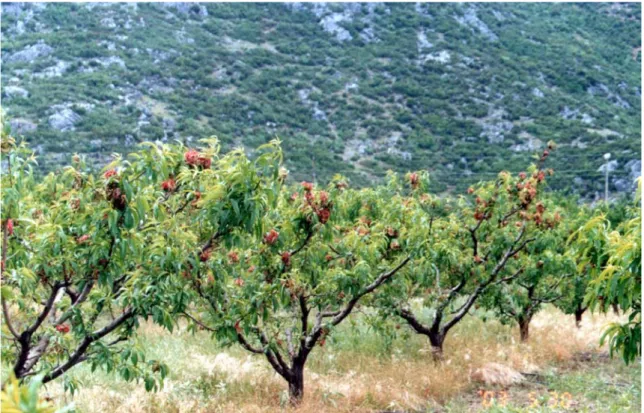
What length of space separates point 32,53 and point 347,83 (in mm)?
19505

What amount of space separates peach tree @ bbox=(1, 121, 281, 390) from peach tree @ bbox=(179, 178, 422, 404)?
0.28 m

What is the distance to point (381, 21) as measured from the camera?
2197 inches

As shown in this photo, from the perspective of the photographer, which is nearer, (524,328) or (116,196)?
(116,196)

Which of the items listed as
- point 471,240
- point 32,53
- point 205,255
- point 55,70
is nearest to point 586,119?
point 55,70

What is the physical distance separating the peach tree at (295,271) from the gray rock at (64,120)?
84.6 feet

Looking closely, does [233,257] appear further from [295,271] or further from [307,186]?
[307,186]

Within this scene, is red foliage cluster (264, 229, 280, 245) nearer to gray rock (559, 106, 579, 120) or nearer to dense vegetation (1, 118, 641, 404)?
dense vegetation (1, 118, 641, 404)

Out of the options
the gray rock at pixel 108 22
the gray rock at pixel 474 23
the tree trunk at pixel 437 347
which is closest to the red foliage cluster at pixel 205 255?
the tree trunk at pixel 437 347

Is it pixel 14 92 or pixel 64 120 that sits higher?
pixel 14 92

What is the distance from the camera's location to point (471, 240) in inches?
388

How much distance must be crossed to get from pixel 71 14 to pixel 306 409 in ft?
136

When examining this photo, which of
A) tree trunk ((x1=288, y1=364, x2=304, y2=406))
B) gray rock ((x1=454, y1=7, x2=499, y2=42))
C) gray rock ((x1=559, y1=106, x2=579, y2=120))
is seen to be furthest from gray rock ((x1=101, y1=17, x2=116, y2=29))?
tree trunk ((x1=288, y1=364, x2=304, y2=406))

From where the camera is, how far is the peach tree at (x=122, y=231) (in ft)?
12.2

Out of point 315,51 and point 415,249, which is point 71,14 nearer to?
point 315,51
